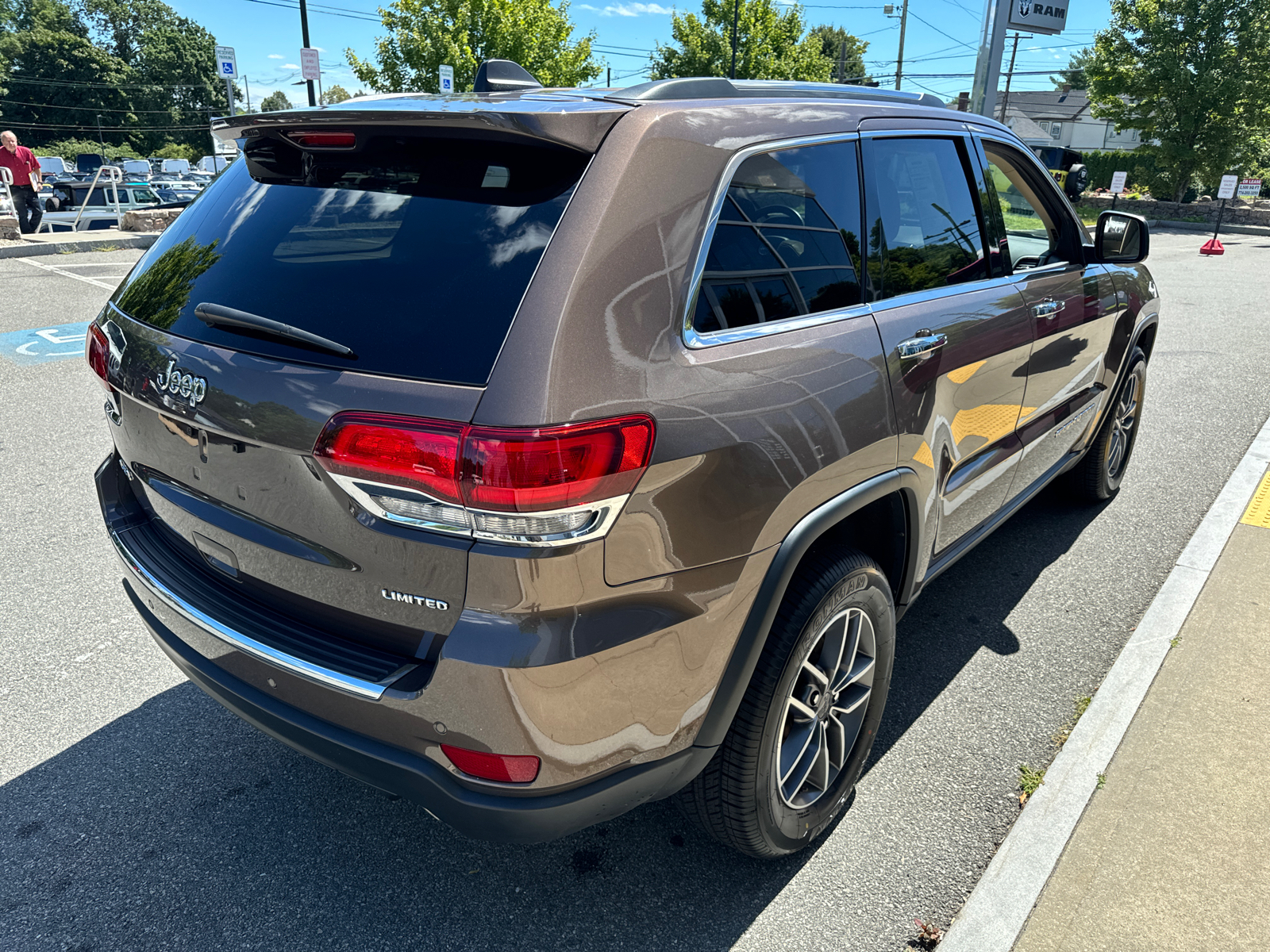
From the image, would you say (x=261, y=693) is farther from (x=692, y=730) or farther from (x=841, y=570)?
(x=841, y=570)

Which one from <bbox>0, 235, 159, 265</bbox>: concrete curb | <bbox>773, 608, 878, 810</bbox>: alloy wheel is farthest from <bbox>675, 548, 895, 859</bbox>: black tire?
<bbox>0, 235, 159, 265</bbox>: concrete curb

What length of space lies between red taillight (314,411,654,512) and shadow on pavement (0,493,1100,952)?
1.22m

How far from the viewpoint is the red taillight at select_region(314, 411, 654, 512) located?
1562 millimetres

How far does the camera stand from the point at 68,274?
12.1m

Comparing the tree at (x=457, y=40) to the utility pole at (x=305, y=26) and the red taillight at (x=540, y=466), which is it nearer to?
the utility pole at (x=305, y=26)

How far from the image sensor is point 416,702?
5.57ft

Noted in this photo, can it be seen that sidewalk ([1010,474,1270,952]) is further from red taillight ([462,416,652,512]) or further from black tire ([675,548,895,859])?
red taillight ([462,416,652,512])

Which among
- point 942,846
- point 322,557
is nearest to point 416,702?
point 322,557

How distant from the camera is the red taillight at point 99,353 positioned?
2.31 m

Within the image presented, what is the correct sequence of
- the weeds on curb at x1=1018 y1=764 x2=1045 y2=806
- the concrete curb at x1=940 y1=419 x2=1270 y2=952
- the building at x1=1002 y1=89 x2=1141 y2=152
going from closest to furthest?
1. the concrete curb at x1=940 y1=419 x2=1270 y2=952
2. the weeds on curb at x1=1018 y1=764 x2=1045 y2=806
3. the building at x1=1002 y1=89 x2=1141 y2=152

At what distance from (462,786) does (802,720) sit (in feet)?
3.22

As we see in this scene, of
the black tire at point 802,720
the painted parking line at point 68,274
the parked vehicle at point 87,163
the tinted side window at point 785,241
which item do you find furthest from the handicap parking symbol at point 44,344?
the parked vehicle at point 87,163

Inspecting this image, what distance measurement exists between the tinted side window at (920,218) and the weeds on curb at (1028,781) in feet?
5.07

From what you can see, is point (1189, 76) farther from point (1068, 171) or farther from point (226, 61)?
point (226, 61)
